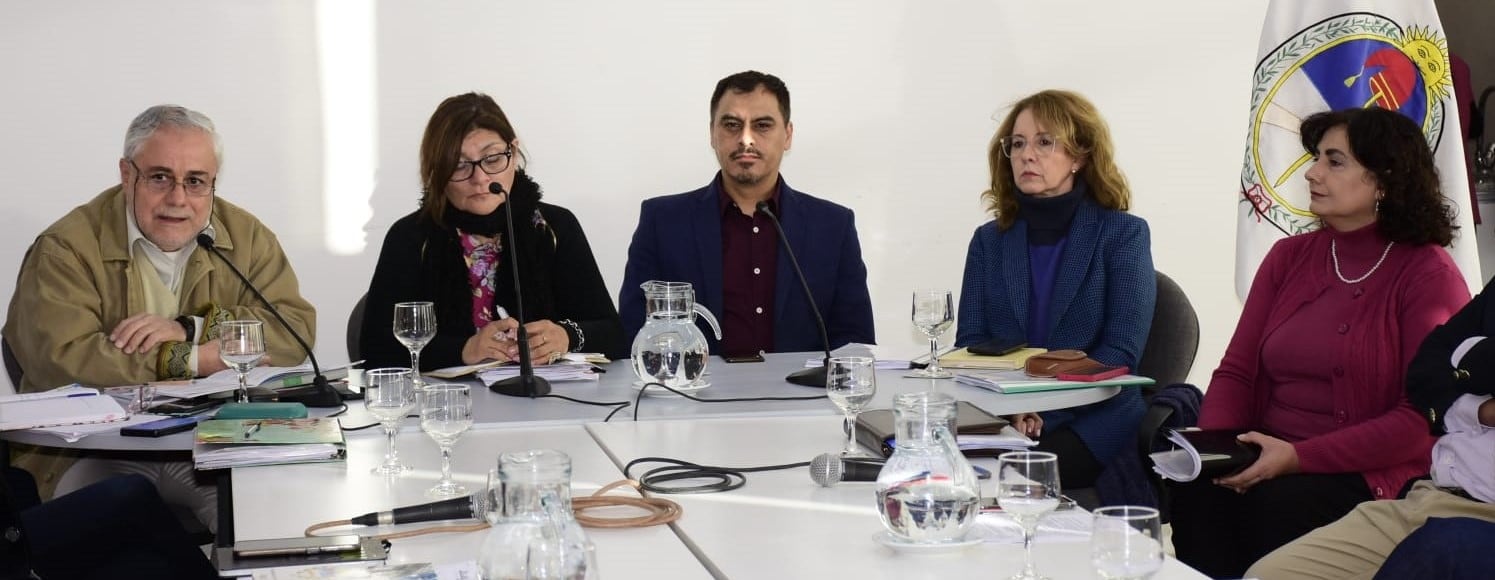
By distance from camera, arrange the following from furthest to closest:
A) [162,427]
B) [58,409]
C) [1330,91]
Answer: [1330,91]
[58,409]
[162,427]

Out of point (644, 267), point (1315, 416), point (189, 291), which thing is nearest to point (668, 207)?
point (644, 267)

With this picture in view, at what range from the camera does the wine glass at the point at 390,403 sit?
2.12 m

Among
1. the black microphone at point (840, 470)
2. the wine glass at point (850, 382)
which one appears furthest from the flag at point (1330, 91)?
the black microphone at point (840, 470)

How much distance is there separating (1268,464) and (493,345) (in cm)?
171

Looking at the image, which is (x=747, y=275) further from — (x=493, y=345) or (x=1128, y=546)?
(x=1128, y=546)

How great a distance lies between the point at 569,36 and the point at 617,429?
8.28 feet

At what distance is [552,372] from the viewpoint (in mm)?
3111

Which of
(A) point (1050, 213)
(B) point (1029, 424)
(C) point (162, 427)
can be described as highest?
(A) point (1050, 213)

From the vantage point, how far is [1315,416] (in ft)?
9.74

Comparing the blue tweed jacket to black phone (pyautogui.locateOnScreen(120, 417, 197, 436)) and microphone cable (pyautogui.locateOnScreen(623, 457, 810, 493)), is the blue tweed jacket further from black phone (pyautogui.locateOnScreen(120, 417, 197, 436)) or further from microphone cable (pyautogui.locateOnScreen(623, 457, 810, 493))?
black phone (pyautogui.locateOnScreen(120, 417, 197, 436))

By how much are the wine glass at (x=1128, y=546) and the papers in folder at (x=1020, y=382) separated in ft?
5.11

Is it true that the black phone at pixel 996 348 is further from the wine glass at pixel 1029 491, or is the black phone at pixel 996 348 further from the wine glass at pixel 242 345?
the wine glass at pixel 1029 491

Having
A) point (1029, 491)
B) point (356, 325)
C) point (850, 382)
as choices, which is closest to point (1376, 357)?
point (850, 382)

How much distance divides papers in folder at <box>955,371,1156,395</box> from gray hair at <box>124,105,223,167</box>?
196 cm
